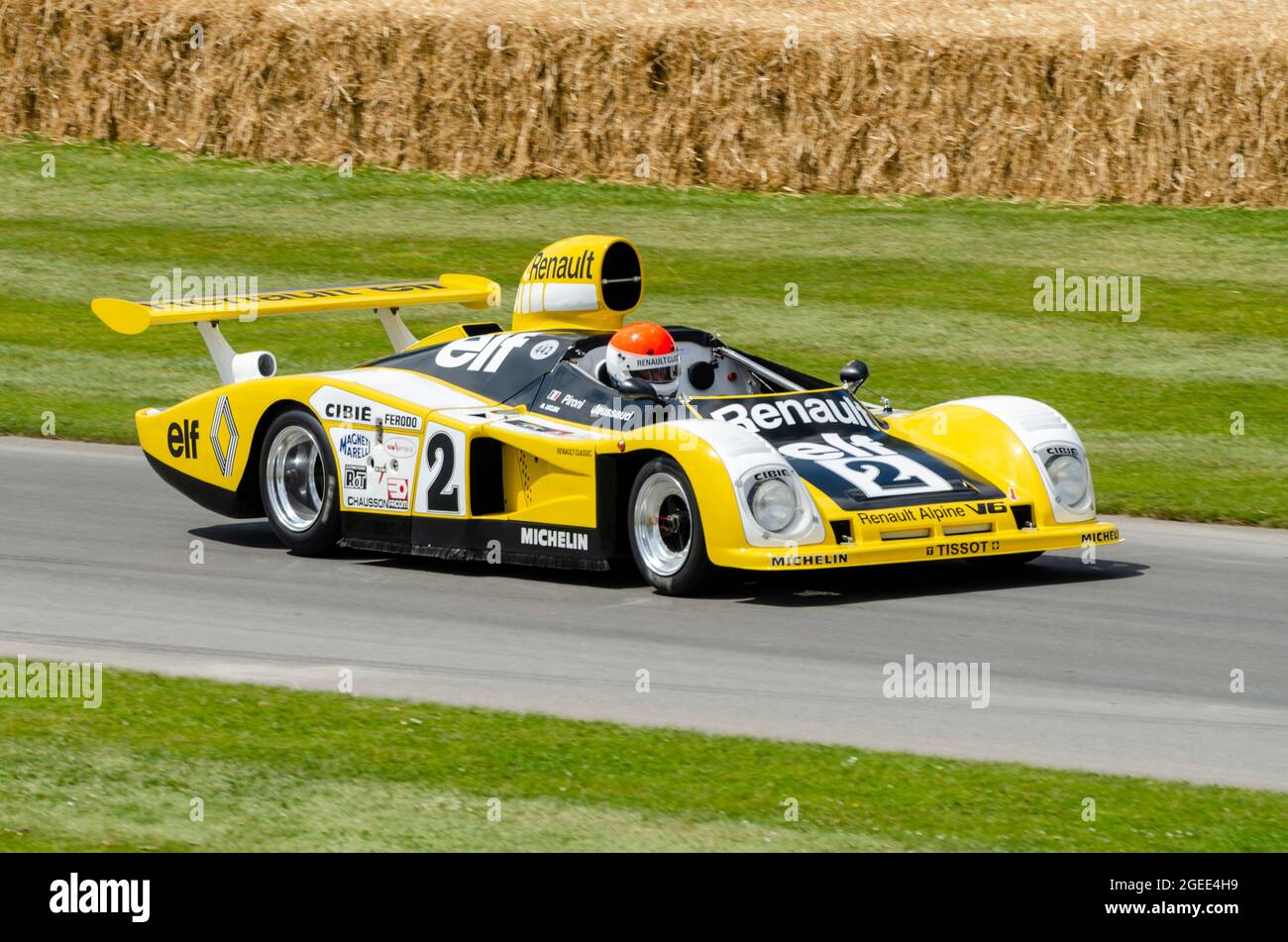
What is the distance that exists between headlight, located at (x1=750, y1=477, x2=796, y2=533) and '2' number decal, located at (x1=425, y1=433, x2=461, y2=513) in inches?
73.7

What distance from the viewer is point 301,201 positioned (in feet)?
80.6

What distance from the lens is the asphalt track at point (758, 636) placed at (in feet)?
26.9

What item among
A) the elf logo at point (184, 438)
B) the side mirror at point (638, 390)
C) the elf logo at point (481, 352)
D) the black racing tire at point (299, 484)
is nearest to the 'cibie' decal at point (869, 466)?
the side mirror at point (638, 390)

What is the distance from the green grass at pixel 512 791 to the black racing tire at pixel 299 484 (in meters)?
3.72

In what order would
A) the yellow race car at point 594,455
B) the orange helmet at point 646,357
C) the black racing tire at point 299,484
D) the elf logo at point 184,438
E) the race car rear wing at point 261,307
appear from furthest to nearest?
the elf logo at point 184,438 < the race car rear wing at point 261,307 < the black racing tire at point 299,484 < the orange helmet at point 646,357 < the yellow race car at point 594,455

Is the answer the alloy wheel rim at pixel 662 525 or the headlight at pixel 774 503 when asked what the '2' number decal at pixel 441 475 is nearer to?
the alloy wheel rim at pixel 662 525

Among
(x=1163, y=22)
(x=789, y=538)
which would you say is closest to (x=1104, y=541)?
(x=789, y=538)

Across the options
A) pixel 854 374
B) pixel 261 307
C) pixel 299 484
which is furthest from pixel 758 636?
pixel 261 307

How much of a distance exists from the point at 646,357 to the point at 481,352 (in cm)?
133

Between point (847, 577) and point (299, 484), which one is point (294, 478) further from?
point (847, 577)

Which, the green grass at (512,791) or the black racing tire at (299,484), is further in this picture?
the black racing tire at (299,484)

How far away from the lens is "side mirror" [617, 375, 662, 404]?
36.7 ft

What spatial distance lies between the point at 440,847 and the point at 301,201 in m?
18.8

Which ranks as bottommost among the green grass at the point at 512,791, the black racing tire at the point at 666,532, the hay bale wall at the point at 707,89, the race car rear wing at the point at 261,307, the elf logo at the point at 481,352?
the green grass at the point at 512,791
